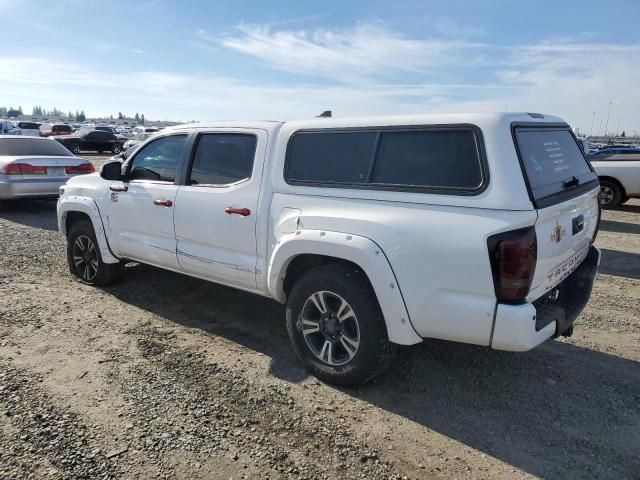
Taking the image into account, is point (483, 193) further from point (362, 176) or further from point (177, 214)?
point (177, 214)

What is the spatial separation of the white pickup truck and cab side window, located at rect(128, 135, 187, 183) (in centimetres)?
3

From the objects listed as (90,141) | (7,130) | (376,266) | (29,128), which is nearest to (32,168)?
(376,266)

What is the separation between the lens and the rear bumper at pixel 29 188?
9562mm

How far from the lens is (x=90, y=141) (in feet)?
101

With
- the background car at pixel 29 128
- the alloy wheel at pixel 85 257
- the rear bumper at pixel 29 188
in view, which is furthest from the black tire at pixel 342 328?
the background car at pixel 29 128

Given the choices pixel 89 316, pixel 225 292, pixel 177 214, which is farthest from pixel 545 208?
pixel 89 316

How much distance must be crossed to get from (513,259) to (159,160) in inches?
133

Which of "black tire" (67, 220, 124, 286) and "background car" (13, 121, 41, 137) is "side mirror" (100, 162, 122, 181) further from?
"background car" (13, 121, 41, 137)

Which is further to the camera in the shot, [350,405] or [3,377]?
[3,377]

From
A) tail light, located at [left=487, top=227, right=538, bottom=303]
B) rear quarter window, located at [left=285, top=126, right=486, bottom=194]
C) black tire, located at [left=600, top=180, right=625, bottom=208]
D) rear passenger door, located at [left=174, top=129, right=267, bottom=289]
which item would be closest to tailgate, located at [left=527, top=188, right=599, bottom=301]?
tail light, located at [left=487, top=227, right=538, bottom=303]

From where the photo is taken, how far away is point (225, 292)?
5484 mm

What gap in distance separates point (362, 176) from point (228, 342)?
6.13ft

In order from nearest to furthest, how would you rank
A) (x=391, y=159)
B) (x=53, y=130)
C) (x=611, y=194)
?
1. (x=391, y=159)
2. (x=611, y=194)
3. (x=53, y=130)

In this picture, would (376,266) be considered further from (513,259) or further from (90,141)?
(90,141)
